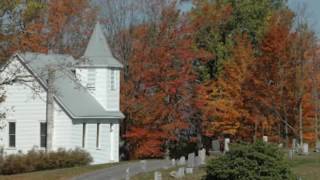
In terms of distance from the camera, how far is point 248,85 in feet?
183

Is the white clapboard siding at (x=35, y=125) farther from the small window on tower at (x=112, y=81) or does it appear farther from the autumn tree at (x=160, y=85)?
the autumn tree at (x=160, y=85)

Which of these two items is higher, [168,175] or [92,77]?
[92,77]

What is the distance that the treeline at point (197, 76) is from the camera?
5388 cm

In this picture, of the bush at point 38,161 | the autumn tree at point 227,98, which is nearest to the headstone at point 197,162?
the bush at point 38,161

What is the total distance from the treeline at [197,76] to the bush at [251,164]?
2590 centimetres

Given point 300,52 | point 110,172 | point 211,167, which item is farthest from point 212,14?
point 211,167

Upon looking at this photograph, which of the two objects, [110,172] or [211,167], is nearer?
[211,167]

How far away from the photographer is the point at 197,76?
203 feet

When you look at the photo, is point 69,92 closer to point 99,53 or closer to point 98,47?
point 99,53

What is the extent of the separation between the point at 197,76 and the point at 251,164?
3589 cm

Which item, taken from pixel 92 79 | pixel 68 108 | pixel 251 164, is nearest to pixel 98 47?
pixel 92 79

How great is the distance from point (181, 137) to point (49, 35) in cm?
1360

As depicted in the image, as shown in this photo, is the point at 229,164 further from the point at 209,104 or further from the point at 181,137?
the point at 181,137

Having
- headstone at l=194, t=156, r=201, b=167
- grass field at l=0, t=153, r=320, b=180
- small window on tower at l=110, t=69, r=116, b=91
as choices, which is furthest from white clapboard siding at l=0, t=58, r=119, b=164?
headstone at l=194, t=156, r=201, b=167
